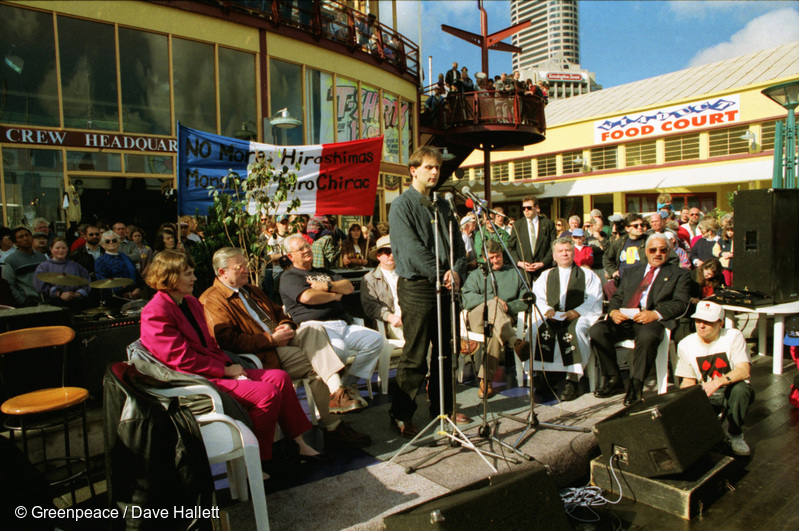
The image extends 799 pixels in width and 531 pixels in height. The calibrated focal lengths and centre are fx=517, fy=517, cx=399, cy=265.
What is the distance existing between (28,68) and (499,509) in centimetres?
1079

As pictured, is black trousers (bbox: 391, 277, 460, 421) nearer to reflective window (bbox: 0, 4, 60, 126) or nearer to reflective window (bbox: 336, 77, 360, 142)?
reflective window (bbox: 0, 4, 60, 126)

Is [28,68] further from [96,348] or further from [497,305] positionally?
[497,305]

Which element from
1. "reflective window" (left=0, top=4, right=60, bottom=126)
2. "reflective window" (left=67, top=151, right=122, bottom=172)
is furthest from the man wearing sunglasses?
"reflective window" (left=0, top=4, right=60, bottom=126)

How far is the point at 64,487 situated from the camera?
3389mm

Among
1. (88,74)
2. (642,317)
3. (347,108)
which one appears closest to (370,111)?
(347,108)

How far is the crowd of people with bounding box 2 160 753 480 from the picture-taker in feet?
11.3

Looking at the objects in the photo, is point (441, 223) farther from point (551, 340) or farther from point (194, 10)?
point (194, 10)

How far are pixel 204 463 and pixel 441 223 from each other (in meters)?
2.12

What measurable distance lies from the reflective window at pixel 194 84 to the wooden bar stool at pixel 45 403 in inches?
315

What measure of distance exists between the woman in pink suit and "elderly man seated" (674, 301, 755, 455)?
3132 mm

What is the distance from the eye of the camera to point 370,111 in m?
14.5

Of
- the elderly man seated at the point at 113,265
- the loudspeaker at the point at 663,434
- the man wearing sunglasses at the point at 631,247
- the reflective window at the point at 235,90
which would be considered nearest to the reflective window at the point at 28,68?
the reflective window at the point at 235,90

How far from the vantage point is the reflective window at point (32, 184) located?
8953 mm

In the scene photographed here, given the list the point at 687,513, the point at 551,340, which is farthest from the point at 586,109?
the point at 687,513
